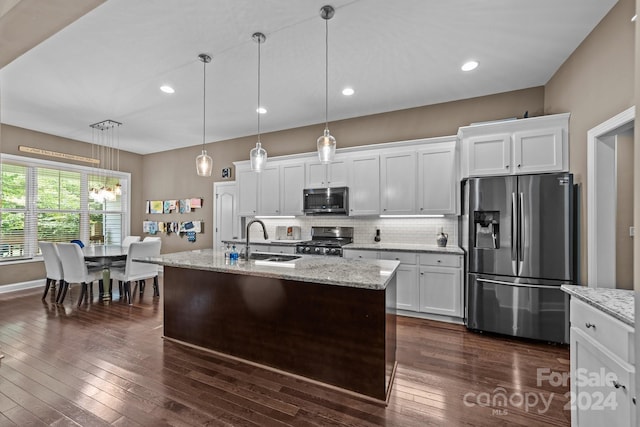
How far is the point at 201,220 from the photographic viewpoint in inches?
252

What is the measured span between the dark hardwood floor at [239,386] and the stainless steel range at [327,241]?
5.27ft

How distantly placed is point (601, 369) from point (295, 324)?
1.83 meters

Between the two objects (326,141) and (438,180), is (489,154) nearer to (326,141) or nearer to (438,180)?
(438,180)

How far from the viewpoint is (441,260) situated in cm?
364

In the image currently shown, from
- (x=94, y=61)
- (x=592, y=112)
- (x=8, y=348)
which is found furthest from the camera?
(x=94, y=61)

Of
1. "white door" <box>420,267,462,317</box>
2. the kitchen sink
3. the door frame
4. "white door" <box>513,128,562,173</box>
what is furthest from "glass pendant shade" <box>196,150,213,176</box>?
the door frame

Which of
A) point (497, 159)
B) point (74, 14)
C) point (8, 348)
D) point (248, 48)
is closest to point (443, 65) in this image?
point (497, 159)

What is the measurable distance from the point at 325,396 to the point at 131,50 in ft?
11.8

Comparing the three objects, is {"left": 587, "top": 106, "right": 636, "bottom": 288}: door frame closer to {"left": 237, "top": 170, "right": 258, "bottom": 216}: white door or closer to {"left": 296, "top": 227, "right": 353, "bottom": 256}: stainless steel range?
{"left": 296, "top": 227, "right": 353, "bottom": 256}: stainless steel range

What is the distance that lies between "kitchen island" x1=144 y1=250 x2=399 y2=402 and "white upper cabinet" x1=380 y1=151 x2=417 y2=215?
1706 mm

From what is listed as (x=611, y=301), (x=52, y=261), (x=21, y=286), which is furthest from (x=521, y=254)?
(x=21, y=286)

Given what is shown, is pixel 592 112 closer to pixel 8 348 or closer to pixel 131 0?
pixel 131 0

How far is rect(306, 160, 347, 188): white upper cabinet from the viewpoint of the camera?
15.1ft

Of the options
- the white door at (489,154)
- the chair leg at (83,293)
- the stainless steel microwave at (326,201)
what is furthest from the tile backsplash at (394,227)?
the chair leg at (83,293)
